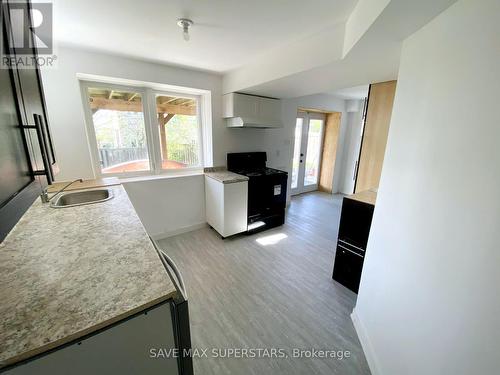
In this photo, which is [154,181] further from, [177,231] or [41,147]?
[41,147]

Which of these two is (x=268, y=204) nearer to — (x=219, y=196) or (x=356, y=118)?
(x=219, y=196)

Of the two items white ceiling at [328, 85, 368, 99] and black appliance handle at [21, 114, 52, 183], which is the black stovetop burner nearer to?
white ceiling at [328, 85, 368, 99]

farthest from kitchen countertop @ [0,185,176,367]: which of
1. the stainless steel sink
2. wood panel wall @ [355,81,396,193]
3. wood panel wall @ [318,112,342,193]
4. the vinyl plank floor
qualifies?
wood panel wall @ [318,112,342,193]

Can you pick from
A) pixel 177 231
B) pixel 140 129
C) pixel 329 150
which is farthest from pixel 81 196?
pixel 329 150

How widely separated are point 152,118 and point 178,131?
384mm

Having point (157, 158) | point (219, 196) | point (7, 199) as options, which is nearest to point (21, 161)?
point (7, 199)

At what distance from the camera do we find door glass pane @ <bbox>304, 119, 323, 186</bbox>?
4770mm

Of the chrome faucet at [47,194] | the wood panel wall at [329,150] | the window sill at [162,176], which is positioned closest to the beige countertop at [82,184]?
the chrome faucet at [47,194]

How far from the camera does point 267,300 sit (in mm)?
1825

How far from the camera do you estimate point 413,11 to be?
0.90m

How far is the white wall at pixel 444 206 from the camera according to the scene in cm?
64

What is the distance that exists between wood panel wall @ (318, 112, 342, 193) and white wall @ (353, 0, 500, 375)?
3.81 m

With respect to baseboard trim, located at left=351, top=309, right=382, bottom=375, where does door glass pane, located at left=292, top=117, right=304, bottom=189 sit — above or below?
above

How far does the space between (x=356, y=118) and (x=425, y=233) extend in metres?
4.59
